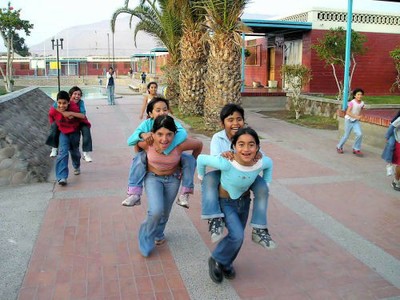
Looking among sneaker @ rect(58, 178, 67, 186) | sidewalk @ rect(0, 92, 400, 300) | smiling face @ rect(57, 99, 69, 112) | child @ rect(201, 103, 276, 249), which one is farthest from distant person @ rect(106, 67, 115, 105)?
child @ rect(201, 103, 276, 249)

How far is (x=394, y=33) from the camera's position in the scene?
792 inches

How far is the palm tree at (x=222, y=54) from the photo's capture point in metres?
11.0

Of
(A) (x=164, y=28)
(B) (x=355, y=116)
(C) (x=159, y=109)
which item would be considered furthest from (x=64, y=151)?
(A) (x=164, y=28)

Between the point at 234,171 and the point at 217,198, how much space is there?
28 centimetres

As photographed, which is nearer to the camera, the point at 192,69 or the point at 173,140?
the point at 173,140

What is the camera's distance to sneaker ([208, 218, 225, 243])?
3352mm

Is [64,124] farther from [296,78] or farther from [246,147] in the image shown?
[296,78]

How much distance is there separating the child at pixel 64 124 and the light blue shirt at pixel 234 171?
355 cm

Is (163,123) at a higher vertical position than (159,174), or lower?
higher

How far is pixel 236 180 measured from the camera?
3.31 meters

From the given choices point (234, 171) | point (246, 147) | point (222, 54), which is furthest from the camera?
point (222, 54)

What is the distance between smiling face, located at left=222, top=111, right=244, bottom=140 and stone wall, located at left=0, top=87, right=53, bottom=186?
4118mm

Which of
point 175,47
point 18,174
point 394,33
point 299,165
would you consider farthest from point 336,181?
point 394,33

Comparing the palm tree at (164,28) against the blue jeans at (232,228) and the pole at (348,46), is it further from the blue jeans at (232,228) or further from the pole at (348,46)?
the blue jeans at (232,228)
